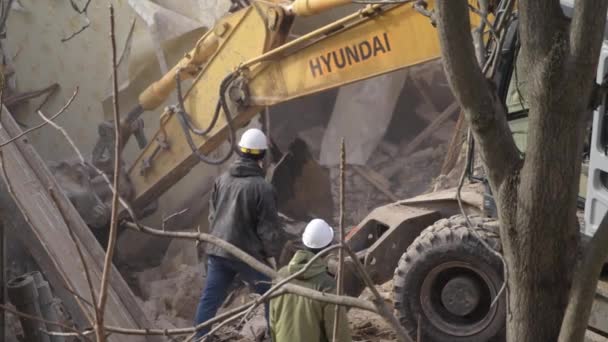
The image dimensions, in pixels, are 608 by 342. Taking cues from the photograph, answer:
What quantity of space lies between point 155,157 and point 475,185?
3073mm

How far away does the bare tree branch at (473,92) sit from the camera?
1.95 metres

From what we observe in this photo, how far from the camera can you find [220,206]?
6.17 metres

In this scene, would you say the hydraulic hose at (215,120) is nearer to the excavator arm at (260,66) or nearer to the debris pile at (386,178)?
the excavator arm at (260,66)

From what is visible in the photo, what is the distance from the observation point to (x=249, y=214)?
19.8 ft

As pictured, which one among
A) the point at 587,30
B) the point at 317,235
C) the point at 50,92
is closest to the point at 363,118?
the point at 50,92

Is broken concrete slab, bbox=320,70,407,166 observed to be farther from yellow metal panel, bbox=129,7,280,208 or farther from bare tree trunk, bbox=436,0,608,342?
bare tree trunk, bbox=436,0,608,342

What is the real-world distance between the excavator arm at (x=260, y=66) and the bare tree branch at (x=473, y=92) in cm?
330

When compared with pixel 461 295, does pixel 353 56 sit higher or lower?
higher

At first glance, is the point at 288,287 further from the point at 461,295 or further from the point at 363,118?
the point at 363,118

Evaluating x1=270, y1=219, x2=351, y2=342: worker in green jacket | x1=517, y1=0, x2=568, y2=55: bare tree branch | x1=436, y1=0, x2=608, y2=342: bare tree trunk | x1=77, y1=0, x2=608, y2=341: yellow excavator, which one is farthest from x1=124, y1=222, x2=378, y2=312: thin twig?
x1=77, y1=0, x2=608, y2=341: yellow excavator

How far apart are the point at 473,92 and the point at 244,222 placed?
13.6 feet

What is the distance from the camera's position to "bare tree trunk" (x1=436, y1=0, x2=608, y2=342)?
192 cm

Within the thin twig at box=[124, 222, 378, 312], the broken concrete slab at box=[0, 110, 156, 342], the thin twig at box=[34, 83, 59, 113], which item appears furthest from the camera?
the thin twig at box=[34, 83, 59, 113]

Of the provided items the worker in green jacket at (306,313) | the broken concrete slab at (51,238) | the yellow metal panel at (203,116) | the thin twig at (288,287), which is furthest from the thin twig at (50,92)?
the thin twig at (288,287)
